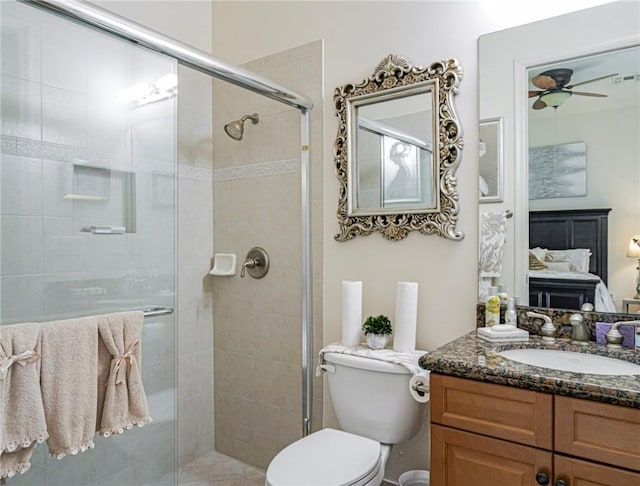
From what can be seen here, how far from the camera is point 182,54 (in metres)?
1.66

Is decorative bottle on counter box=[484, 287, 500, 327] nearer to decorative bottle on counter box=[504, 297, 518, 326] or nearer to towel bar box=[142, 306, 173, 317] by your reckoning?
decorative bottle on counter box=[504, 297, 518, 326]

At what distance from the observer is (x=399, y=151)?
1973 millimetres

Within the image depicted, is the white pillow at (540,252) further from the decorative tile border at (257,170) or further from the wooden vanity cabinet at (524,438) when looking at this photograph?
the decorative tile border at (257,170)

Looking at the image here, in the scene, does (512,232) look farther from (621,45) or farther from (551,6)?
(551,6)

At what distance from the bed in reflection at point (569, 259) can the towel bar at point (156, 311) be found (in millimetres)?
1339

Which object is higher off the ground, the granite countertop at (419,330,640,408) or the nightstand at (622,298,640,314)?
the nightstand at (622,298,640,314)

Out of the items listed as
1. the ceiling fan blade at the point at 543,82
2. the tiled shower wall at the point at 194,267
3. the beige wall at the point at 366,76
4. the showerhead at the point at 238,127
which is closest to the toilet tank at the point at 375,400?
the beige wall at the point at 366,76

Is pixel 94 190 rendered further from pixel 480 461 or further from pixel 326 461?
pixel 480 461

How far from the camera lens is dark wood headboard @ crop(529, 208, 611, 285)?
1.53 metres

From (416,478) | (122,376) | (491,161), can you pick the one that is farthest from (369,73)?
(416,478)

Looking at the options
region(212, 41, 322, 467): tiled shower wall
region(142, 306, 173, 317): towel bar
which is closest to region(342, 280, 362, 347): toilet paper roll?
region(212, 41, 322, 467): tiled shower wall

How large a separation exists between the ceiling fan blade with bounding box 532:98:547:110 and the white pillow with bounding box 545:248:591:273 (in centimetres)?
51

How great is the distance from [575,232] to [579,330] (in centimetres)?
33

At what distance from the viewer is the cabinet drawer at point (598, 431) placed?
105 centimetres
